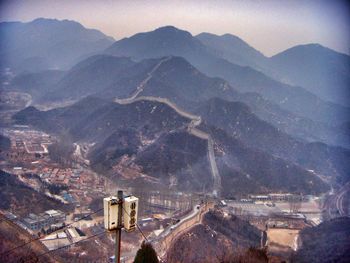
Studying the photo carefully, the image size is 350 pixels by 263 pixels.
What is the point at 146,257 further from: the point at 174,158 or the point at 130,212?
the point at 174,158

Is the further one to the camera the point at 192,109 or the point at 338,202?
the point at 192,109

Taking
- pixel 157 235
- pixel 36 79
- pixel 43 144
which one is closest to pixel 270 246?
pixel 157 235

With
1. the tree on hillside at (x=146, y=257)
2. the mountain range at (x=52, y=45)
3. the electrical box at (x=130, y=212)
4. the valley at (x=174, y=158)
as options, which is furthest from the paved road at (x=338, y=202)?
the mountain range at (x=52, y=45)

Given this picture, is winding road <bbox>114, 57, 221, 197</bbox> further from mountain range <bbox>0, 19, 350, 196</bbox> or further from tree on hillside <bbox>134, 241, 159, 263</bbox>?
tree on hillside <bbox>134, 241, 159, 263</bbox>

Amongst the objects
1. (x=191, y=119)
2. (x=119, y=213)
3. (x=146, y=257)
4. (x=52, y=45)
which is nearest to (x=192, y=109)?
(x=191, y=119)

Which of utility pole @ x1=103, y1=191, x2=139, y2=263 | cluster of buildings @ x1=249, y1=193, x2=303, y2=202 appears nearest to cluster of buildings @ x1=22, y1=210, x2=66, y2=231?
cluster of buildings @ x1=249, y1=193, x2=303, y2=202

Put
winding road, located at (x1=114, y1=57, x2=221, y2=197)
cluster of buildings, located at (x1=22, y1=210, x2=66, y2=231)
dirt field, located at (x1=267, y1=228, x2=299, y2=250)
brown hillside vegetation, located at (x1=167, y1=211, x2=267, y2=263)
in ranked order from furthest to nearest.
Answer: 1. winding road, located at (x1=114, y1=57, x2=221, y2=197)
2. cluster of buildings, located at (x1=22, y1=210, x2=66, y2=231)
3. dirt field, located at (x1=267, y1=228, x2=299, y2=250)
4. brown hillside vegetation, located at (x1=167, y1=211, x2=267, y2=263)

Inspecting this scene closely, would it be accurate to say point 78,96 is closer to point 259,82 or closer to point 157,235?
point 259,82
